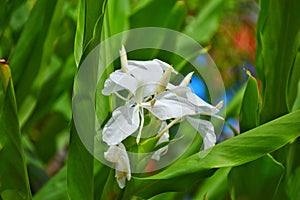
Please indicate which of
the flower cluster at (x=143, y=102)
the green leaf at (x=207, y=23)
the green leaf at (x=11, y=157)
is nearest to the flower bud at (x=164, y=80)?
the flower cluster at (x=143, y=102)

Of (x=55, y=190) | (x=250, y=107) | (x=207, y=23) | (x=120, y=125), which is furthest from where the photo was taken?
(x=207, y=23)

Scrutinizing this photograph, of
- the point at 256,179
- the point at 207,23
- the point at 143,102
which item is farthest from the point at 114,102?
the point at 207,23

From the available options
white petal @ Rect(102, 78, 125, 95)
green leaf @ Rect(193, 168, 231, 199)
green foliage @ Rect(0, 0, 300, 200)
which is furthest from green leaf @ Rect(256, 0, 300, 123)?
white petal @ Rect(102, 78, 125, 95)

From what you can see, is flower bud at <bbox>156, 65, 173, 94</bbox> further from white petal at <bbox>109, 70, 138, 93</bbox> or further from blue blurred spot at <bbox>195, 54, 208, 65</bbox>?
blue blurred spot at <bbox>195, 54, 208, 65</bbox>

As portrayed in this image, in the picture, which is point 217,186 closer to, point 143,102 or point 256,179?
point 256,179

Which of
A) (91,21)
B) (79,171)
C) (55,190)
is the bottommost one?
(55,190)

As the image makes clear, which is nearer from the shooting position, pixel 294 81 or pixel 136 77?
pixel 136 77
